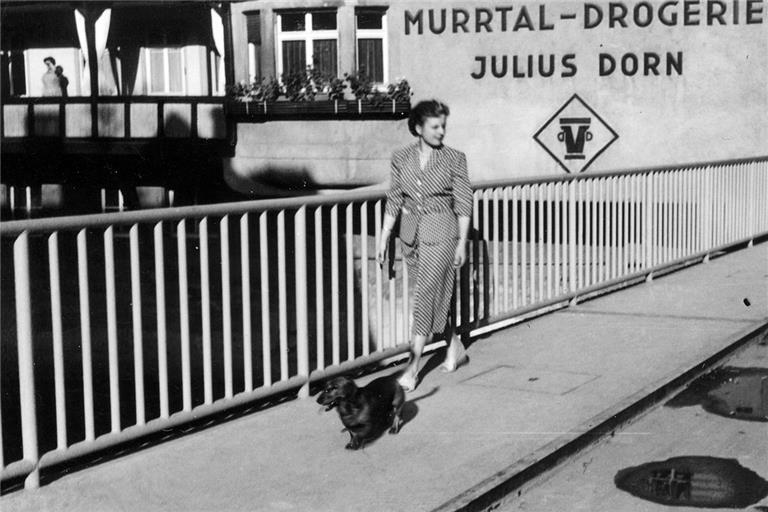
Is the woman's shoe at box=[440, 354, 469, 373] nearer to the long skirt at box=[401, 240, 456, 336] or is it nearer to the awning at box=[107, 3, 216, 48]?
the long skirt at box=[401, 240, 456, 336]

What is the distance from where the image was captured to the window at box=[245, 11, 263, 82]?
23.8m

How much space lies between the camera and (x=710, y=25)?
2097 cm

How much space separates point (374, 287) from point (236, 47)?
55.4 feet

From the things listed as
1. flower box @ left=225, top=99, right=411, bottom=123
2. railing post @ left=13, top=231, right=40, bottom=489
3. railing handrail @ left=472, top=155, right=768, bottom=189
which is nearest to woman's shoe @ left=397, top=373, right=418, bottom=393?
railing handrail @ left=472, top=155, right=768, bottom=189

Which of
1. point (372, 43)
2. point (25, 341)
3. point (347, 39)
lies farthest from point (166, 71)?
point (25, 341)

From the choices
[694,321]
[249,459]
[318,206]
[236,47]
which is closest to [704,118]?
[236,47]

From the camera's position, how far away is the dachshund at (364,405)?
578cm

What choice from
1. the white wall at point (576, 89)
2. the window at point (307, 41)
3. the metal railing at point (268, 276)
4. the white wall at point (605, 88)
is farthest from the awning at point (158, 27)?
the metal railing at point (268, 276)

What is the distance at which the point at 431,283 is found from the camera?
7.29m

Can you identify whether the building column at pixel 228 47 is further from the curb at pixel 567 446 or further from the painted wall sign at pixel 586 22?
the curb at pixel 567 446

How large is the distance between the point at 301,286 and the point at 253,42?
17.7 m

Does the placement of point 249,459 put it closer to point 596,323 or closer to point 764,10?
point 596,323

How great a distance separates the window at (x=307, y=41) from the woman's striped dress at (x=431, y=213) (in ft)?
52.8

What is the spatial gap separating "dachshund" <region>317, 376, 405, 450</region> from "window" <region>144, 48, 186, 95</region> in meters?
22.2
